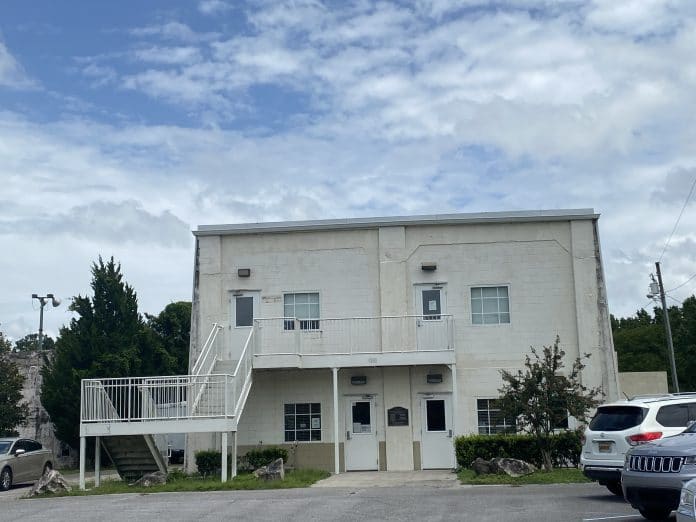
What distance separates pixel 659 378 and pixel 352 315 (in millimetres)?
10605

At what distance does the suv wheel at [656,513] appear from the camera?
11297 millimetres

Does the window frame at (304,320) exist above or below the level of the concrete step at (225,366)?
above

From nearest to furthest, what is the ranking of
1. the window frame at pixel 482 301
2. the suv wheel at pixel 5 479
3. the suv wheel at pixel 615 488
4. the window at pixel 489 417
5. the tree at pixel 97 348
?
the suv wheel at pixel 615 488 → the suv wheel at pixel 5 479 → the window at pixel 489 417 → the window frame at pixel 482 301 → the tree at pixel 97 348

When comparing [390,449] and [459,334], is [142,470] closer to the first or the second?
[390,449]

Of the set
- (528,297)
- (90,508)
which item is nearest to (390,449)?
(528,297)

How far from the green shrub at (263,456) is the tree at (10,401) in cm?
1234

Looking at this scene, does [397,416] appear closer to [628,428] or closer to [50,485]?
[50,485]

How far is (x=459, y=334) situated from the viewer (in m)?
24.0

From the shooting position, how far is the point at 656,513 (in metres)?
11.5

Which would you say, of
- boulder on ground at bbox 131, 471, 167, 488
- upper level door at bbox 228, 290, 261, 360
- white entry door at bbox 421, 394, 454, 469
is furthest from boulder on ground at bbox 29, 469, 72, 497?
white entry door at bbox 421, 394, 454, 469

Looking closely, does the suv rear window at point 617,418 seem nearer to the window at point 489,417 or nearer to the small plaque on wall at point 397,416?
the window at point 489,417

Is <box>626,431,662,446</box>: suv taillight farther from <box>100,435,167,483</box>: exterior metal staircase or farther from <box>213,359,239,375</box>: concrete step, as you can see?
<box>213,359,239,375</box>: concrete step

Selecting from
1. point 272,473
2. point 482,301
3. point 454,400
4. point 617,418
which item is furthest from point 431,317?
point 617,418

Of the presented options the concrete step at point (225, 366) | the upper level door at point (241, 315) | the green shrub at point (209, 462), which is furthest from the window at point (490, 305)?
the green shrub at point (209, 462)
